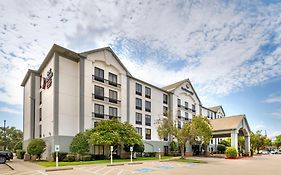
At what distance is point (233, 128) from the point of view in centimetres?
4391

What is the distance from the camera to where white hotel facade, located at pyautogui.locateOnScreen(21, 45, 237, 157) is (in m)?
33.4

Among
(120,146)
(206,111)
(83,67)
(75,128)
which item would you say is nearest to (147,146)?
(120,146)

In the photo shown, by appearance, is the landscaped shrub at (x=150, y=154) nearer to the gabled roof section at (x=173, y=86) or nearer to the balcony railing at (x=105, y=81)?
the balcony railing at (x=105, y=81)

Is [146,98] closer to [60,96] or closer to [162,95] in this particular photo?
[162,95]

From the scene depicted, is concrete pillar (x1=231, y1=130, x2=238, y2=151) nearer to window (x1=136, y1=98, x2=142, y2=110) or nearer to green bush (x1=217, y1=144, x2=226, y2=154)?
window (x1=136, y1=98, x2=142, y2=110)

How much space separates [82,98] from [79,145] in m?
6.74

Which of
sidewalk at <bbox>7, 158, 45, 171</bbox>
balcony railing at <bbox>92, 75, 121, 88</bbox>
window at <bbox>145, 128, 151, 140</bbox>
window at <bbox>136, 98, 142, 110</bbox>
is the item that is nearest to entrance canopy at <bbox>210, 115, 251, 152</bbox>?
window at <bbox>145, 128, 151, 140</bbox>

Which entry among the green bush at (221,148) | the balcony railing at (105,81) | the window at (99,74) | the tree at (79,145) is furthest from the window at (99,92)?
the green bush at (221,148)

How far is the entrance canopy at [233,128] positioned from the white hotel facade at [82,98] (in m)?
10.7

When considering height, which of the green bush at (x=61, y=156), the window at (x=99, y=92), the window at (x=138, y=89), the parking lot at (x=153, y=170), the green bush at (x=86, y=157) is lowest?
the green bush at (x=86, y=157)

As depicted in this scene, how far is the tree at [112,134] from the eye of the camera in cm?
3125

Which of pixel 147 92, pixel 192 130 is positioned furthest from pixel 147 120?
pixel 192 130

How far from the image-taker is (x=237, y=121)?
46219 mm

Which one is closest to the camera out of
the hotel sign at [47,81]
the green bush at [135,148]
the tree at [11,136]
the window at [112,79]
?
the hotel sign at [47,81]
